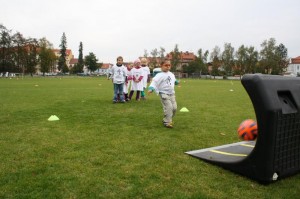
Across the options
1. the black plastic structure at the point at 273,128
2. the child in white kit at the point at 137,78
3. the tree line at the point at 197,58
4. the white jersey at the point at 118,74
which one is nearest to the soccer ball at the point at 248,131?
the black plastic structure at the point at 273,128

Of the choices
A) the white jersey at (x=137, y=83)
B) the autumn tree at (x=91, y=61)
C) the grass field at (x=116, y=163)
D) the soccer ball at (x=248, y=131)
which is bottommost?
the grass field at (x=116, y=163)

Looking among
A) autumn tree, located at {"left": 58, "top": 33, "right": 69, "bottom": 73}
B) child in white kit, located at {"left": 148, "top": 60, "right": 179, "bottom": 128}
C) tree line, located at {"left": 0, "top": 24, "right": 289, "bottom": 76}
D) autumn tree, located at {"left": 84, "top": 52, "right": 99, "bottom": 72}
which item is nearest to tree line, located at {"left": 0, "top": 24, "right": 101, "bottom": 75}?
tree line, located at {"left": 0, "top": 24, "right": 289, "bottom": 76}

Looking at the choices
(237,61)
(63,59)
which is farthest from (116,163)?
(63,59)

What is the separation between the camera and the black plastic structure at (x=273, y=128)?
3.62 m

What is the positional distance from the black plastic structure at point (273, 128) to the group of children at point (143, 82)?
11.9 feet

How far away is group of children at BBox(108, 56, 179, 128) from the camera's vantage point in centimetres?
754

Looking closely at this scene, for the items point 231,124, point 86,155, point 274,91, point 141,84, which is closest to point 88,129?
point 86,155

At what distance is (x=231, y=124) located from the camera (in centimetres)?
797

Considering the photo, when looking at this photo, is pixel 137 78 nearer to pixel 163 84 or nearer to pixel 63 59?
pixel 163 84

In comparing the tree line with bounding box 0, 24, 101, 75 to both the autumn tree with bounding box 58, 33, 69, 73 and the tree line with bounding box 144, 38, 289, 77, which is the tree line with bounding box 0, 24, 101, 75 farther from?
the tree line with bounding box 144, 38, 289, 77

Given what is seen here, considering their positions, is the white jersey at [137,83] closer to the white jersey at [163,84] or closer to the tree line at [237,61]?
the white jersey at [163,84]

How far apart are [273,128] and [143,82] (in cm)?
1107

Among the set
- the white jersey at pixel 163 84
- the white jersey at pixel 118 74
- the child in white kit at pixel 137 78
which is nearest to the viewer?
the white jersey at pixel 163 84

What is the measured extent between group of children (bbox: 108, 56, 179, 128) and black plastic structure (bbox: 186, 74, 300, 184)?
143 inches
